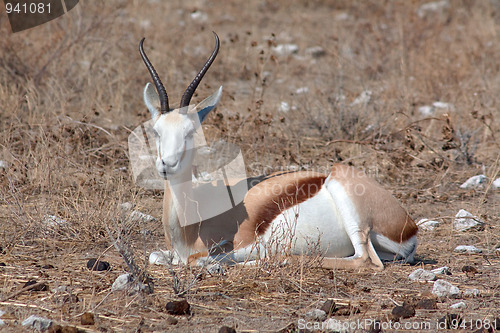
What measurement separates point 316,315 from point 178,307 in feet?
2.30

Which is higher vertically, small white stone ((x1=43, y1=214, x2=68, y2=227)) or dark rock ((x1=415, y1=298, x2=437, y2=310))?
small white stone ((x1=43, y1=214, x2=68, y2=227))

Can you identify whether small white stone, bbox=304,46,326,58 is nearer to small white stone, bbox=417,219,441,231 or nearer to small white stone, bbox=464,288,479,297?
small white stone, bbox=417,219,441,231

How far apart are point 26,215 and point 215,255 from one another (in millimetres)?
1468

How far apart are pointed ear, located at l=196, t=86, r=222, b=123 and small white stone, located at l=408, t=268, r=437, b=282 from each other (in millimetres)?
1645

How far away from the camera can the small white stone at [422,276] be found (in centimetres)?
386

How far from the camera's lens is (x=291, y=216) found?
4277 millimetres

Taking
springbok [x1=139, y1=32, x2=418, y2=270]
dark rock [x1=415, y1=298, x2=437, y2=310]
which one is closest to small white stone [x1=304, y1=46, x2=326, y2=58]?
springbok [x1=139, y1=32, x2=418, y2=270]

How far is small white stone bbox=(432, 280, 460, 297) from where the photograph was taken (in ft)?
11.8

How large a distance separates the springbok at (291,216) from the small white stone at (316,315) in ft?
2.26

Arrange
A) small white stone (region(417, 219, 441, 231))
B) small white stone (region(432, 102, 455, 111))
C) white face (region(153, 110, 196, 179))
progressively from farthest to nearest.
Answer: small white stone (region(432, 102, 455, 111)) < small white stone (region(417, 219, 441, 231)) < white face (region(153, 110, 196, 179))

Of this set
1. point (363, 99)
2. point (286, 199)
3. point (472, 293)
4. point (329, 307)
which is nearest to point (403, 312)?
point (329, 307)

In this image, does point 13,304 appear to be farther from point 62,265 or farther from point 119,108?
point 119,108

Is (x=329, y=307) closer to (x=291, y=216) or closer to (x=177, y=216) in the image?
(x=291, y=216)

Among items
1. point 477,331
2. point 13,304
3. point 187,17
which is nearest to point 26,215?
point 13,304
